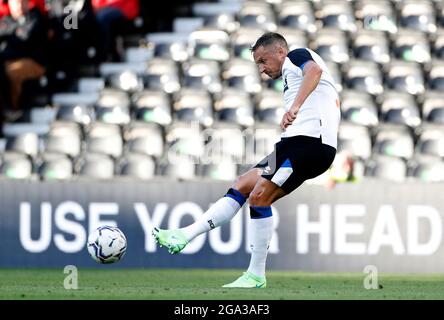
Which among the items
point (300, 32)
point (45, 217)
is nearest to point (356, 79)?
point (300, 32)

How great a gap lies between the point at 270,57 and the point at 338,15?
7.92 meters

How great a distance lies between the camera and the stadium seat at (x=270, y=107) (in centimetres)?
1558

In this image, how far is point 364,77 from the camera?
1625 cm

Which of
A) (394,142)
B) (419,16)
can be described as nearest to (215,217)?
(394,142)

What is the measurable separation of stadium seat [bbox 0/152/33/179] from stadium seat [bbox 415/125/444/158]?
4.57m

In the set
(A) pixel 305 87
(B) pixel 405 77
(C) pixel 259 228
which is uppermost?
(B) pixel 405 77

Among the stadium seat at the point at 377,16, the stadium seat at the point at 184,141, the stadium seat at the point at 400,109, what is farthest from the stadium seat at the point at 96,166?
the stadium seat at the point at 377,16

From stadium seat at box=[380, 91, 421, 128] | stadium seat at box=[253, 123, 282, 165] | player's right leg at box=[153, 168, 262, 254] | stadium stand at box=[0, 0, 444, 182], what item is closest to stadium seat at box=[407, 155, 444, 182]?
stadium stand at box=[0, 0, 444, 182]

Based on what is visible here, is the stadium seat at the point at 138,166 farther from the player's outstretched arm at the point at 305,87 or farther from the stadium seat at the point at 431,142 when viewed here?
the player's outstretched arm at the point at 305,87

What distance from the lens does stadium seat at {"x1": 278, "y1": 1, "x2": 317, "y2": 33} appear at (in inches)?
672

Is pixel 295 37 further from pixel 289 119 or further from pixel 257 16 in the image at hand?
pixel 289 119

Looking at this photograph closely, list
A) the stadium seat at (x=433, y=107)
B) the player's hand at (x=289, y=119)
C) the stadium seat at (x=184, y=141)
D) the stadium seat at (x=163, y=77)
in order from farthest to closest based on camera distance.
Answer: the stadium seat at (x=163, y=77)
the stadium seat at (x=433, y=107)
the stadium seat at (x=184, y=141)
the player's hand at (x=289, y=119)

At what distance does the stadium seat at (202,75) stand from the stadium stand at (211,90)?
0.02 meters

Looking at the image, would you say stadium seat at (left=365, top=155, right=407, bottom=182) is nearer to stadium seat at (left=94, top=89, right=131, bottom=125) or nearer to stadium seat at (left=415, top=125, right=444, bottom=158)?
stadium seat at (left=415, top=125, right=444, bottom=158)
